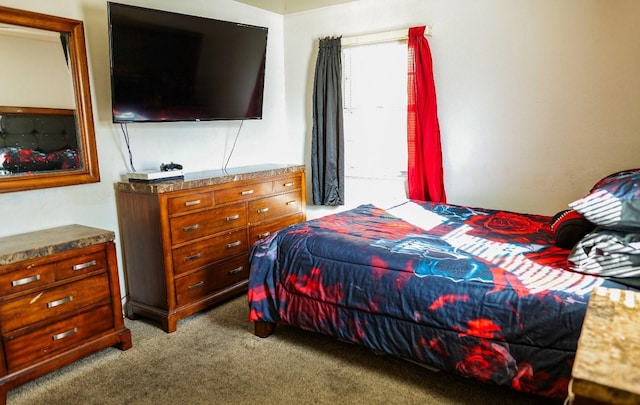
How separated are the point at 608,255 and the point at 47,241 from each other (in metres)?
2.67

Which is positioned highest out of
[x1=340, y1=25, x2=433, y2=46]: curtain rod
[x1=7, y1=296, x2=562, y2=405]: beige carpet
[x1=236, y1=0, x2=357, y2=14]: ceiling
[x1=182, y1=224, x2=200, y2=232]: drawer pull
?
[x1=236, y1=0, x2=357, y2=14]: ceiling

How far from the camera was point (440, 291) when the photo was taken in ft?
6.47

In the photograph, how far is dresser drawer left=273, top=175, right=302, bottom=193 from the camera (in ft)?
11.6

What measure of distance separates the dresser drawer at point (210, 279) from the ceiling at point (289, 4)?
7.32ft

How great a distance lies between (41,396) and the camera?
2158 mm

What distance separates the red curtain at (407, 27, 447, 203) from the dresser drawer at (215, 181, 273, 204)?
120 centimetres

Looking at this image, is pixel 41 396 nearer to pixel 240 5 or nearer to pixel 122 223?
pixel 122 223

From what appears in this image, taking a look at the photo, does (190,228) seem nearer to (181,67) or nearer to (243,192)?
(243,192)

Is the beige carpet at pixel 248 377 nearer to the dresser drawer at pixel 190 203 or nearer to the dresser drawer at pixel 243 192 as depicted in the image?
the dresser drawer at pixel 190 203

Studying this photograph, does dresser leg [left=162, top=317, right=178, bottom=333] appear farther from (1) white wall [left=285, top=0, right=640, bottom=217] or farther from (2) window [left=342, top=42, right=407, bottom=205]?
Answer: (1) white wall [left=285, top=0, right=640, bottom=217]

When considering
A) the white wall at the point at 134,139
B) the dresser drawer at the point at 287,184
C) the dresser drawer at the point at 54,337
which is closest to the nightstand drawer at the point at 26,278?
the dresser drawer at the point at 54,337

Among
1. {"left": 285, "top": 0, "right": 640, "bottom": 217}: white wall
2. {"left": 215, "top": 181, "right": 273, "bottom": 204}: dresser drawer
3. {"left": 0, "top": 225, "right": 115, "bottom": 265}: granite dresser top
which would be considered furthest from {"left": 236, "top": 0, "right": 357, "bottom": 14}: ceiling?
{"left": 0, "top": 225, "right": 115, "bottom": 265}: granite dresser top

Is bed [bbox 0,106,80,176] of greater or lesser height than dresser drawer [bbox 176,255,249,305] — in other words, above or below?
above

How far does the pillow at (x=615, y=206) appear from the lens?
1.80 m
